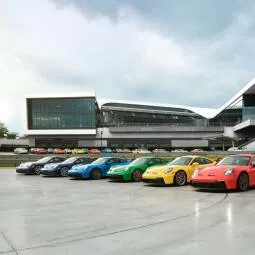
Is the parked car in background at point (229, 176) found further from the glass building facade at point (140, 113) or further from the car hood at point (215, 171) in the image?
the glass building facade at point (140, 113)

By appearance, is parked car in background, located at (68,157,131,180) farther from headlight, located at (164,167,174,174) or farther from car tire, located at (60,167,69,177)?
headlight, located at (164,167,174,174)

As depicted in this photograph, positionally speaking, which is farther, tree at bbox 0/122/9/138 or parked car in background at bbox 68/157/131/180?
tree at bbox 0/122/9/138

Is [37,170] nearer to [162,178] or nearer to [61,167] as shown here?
[61,167]

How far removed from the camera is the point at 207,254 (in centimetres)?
643

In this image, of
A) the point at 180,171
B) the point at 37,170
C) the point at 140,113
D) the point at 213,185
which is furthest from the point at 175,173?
the point at 140,113

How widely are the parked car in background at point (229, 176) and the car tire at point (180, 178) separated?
186 cm

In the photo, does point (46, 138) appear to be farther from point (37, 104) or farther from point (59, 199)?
point (59, 199)

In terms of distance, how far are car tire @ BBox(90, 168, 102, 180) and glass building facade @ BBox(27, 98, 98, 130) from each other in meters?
90.4

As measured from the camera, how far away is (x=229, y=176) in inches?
578

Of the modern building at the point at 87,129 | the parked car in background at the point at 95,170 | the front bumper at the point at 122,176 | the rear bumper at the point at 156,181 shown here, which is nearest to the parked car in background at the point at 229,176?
the rear bumper at the point at 156,181

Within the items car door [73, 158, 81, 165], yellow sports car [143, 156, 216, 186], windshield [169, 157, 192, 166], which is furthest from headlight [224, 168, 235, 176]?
car door [73, 158, 81, 165]

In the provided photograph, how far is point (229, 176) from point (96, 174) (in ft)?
32.2

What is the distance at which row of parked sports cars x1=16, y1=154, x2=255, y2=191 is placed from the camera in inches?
584

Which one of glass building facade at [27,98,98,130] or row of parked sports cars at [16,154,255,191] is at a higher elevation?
glass building facade at [27,98,98,130]
